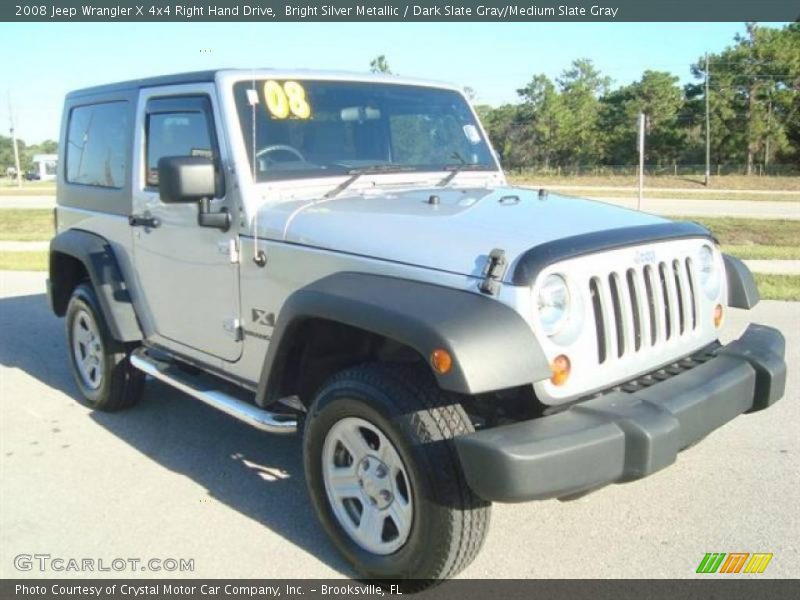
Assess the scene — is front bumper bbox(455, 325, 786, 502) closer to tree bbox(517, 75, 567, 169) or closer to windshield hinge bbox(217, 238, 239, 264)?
windshield hinge bbox(217, 238, 239, 264)

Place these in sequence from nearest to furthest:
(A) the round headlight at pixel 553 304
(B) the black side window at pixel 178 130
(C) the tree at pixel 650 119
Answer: (A) the round headlight at pixel 553 304
(B) the black side window at pixel 178 130
(C) the tree at pixel 650 119

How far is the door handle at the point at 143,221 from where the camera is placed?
172 inches

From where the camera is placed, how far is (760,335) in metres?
3.64

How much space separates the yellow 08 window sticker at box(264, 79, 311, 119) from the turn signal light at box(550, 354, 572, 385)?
2013mm

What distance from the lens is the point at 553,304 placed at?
279 centimetres

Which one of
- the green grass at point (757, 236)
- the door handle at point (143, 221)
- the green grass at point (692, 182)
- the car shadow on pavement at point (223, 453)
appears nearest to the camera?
the car shadow on pavement at point (223, 453)

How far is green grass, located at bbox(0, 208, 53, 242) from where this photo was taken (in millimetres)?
17691

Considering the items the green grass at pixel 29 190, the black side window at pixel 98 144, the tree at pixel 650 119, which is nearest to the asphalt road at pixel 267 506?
the black side window at pixel 98 144

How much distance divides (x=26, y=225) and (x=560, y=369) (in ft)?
68.8

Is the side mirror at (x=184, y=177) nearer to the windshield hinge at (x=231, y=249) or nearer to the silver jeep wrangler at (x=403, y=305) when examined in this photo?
the silver jeep wrangler at (x=403, y=305)

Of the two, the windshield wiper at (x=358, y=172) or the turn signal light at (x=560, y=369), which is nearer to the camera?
the turn signal light at (x=560, y=369)

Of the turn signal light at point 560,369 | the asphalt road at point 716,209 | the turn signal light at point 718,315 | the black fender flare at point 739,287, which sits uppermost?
the asphalt road at point 716,209

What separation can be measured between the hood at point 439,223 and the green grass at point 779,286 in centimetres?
557
